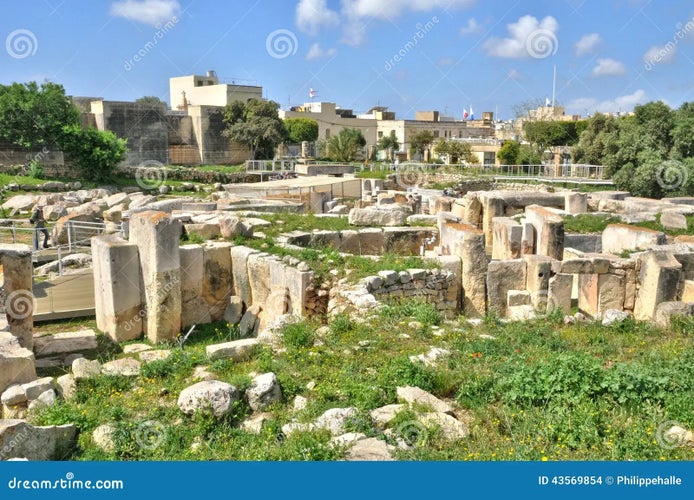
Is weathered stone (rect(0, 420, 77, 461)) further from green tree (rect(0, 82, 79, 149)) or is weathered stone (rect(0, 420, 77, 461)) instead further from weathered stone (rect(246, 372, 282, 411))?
green tree (rect(0, 82, 79, 149))

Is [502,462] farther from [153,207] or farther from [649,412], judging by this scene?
[153,207]

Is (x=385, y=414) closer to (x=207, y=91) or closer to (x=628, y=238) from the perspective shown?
(x=628, y=238)

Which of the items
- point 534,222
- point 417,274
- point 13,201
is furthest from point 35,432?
point 13,201

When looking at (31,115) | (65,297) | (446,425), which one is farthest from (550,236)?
(31,115)

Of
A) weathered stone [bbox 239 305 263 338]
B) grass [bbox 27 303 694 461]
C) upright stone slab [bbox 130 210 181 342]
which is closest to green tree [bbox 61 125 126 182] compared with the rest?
upright stone slab [bbox 130 210 181 342]

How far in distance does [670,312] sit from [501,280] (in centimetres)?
276

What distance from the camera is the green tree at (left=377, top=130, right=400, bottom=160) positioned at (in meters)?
64.2

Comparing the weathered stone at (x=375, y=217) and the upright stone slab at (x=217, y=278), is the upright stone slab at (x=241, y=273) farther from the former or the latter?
the weathered stone at (x=375, y=217)

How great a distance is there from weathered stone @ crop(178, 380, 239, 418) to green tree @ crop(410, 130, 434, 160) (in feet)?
183

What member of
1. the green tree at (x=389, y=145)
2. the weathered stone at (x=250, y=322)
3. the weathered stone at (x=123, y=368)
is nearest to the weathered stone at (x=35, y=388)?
the weathered stone at (x=123, y=368)

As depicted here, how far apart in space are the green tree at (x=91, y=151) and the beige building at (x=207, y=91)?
2221 cm

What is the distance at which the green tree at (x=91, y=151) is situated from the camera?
1276 inches

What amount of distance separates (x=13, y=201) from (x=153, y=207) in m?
11.8

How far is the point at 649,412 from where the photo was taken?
18.6 feet
